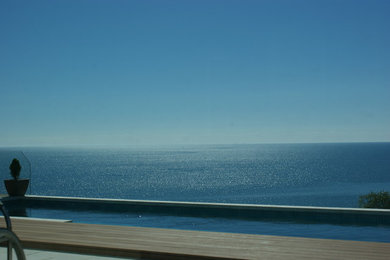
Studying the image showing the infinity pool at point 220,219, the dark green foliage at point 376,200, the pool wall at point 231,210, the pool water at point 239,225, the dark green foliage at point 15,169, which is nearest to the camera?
the pool water at point 239,225

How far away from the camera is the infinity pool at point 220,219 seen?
5379mm

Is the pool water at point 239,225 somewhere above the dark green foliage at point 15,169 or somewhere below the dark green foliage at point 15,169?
below

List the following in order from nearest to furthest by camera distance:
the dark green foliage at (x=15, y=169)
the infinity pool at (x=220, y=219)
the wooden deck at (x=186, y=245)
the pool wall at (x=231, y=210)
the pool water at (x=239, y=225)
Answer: the wooden deck at (x=186, y=245) → the pool water at (x=239, y=225) → the infinity pool at (x=220, y=219) → the pool wall at (x=231, y=210) → the dark green foliage at (x=15, y=169)

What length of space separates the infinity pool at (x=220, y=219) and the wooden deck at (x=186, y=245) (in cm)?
140

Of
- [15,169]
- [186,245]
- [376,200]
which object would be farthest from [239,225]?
[376,200]

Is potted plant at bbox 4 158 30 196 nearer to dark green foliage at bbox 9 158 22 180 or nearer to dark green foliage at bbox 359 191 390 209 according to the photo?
dark green foliage at bbox 9 158 22 180

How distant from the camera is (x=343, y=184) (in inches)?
1821

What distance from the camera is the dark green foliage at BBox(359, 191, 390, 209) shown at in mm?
9797

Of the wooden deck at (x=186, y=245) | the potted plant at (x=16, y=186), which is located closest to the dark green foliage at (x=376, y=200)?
the wooden deck at (x=186, y=245)

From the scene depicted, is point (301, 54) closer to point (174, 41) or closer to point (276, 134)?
point (174, 41)

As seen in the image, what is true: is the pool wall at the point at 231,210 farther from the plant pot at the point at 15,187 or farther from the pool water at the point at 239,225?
the plant pot at the point at 15,187

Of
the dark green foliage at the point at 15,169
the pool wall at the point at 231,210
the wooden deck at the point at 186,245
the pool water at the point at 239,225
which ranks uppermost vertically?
the dark green foliage at the point at 15,169

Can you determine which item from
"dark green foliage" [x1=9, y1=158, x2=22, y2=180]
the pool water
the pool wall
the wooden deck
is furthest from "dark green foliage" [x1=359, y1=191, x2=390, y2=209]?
"dark green foliage" [x1=9, y1=158, x2=22, y2=180]

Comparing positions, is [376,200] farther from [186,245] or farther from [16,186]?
[16,186]
